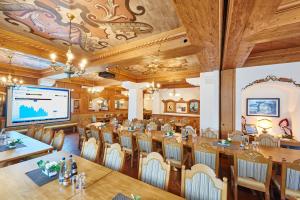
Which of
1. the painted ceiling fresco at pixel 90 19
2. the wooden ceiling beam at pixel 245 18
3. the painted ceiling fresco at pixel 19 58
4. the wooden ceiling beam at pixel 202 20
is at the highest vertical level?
the painted ceiling fresco at pixel 90 19

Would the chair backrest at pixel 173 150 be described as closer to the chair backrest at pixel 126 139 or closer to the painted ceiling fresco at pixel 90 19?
the chair backrest at pixel 126 139

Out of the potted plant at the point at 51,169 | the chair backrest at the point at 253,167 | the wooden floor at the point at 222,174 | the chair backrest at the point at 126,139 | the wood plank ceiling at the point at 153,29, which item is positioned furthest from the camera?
the chair backrest at the point at 126,139

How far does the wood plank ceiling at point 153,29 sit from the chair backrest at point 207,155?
1778 mm

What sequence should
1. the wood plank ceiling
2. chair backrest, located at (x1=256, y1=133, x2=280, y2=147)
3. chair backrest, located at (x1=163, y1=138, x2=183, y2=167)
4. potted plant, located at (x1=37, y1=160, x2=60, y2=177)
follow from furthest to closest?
chair backrest, located at (x1=256, y1=133, x2=280, y2=147) < chair backrest, located at (x1=163, y1=138, x2=183, y2=167) < potted plant, located at (x1=37, y1=160, x2=60, y2=177) < the wood plank ceiling

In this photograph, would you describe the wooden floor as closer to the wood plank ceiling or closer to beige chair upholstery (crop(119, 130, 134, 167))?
beige chair upholstery (crop(119, 130, 134, 167))

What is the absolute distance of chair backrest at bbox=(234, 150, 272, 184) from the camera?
2.09 metres

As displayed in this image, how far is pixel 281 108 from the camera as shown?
5520 millimetres

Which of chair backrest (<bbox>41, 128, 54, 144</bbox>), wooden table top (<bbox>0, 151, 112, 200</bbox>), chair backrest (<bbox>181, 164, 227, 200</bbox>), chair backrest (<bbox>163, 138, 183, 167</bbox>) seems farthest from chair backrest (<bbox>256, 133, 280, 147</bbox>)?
chair backrest (<bbox>41, 128, 54, 144</bbox>)

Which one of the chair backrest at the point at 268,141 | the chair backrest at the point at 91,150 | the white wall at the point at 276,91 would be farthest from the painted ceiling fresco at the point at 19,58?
the chair backrest at the point at 268,141

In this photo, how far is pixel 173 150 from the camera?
3088 millimetres

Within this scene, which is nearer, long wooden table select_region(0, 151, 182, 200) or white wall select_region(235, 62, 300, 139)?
long wooden table select_region(0, 151, 182, 200)

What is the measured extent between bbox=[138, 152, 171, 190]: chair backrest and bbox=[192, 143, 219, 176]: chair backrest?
111 cm

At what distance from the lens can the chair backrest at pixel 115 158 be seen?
7.07 feet

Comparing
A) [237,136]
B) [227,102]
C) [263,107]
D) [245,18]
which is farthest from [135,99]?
[245,18]
